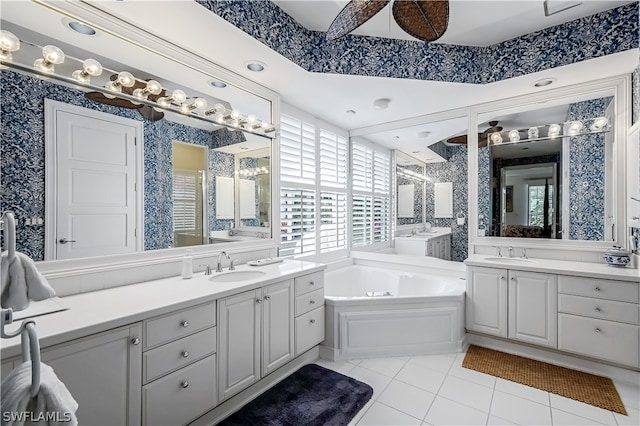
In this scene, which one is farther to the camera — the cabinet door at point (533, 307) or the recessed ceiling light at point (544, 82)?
the recessed ceiling light at point (544, 82)

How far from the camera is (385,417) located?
1.97m

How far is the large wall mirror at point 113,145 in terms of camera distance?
1586 mm

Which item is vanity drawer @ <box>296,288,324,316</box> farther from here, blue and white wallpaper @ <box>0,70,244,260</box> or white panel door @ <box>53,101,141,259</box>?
blue and white wallpaper @ <box>0,70,244,260</box>

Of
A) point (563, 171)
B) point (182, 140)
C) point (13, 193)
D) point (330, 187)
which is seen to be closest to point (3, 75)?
point (13, 193)

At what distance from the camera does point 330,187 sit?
3.88 meters

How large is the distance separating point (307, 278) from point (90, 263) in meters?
1.47

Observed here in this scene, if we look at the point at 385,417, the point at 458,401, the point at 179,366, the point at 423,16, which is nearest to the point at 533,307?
the point at 458,401

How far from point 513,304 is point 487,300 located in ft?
0.68

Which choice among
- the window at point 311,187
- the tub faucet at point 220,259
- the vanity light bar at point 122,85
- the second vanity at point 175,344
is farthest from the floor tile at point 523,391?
the vanity light bar at point 122,85

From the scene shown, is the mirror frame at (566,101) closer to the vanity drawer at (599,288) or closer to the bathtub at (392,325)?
the vanity drawer at (599,288)

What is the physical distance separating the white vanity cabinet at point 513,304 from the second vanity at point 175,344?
1659 millimetres

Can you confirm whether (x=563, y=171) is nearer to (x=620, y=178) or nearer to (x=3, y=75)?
(x=620, y=178)

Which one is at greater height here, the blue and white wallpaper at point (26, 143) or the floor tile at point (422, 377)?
the blue and white wallpaper at point (26, 143)

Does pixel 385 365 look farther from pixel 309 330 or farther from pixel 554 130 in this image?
pixel 554 130
